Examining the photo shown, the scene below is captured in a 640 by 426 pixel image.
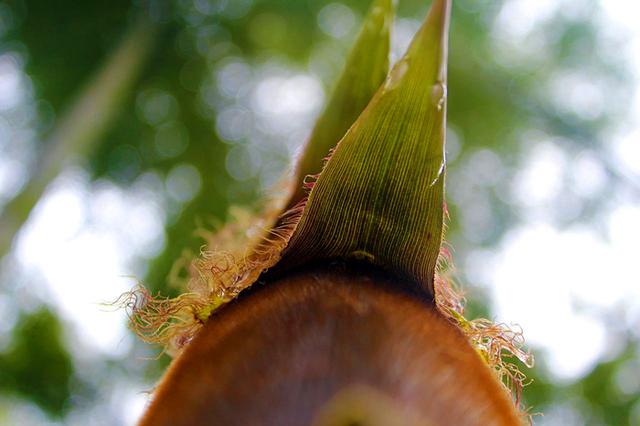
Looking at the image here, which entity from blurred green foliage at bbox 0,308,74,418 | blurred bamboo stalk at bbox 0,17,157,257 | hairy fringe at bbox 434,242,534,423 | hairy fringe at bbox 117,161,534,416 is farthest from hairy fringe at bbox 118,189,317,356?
blurred green foliage at bbox 0,308,74,418

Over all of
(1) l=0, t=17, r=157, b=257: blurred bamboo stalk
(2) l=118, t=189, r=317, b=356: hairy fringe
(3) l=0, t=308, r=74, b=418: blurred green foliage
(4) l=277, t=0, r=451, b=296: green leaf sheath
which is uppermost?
(4) l=277, t=0, r=451, b=296: green leaf sheath

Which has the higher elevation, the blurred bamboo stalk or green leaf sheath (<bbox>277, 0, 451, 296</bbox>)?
green leaf sheath (<bbox>277, 0, 451, 296</bbox>)

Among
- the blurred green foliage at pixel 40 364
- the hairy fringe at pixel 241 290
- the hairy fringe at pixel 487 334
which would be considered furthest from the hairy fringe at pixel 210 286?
the blurred green foliage at pixel 40 364

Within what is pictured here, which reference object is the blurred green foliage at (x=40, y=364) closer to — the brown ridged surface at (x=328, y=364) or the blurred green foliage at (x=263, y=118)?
the blurred green foliage at (x=263, y=118)

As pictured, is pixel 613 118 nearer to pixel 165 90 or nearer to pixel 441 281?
pixel 165 90

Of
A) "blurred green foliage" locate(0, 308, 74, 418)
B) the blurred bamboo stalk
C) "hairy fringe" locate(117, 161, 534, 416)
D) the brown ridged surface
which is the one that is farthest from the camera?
"blurred green foliage" locate(0, 308, 74, 418)

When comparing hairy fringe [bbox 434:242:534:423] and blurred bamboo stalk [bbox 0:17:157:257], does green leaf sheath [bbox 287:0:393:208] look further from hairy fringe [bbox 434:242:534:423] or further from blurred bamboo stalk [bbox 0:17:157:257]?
blurred bamboo stalk [bbox 0:17:157:257]

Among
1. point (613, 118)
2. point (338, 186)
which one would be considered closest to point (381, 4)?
point (338, 186)
